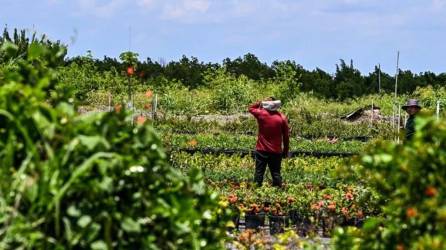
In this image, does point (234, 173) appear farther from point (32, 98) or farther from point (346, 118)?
point (346, 118)

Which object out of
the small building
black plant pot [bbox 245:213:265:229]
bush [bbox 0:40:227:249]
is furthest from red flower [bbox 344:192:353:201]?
the small building

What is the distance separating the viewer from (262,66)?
51.9 meters

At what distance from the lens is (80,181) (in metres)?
2.97

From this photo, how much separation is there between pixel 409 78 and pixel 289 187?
1325 inches

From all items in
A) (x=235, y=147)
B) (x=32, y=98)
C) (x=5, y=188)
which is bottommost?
(x=235, y=147)

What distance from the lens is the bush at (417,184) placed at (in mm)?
2988

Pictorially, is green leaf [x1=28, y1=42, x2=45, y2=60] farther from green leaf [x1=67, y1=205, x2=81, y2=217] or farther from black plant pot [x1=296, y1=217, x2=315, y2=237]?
black plant pot [x1=296, y1=217, x2=315, y2=237]

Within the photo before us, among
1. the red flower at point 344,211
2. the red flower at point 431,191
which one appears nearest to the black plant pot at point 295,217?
the red flower at point 344,211

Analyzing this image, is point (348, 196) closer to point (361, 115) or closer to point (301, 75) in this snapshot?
point (361, 115)

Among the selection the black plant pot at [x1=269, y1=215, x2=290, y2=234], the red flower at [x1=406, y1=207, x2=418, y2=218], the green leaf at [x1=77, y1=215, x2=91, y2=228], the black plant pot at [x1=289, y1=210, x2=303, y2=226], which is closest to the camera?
the green leaf at [x1=77, y1=215, x2=91, y2=228]

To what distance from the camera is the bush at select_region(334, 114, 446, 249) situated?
299 cm

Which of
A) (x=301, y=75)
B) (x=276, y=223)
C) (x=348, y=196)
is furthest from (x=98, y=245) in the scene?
(x=301, y=75)

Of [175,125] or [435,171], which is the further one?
[175,125]

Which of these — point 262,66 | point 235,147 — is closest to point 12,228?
point 235,147
